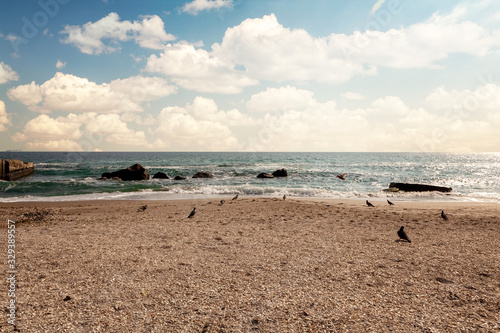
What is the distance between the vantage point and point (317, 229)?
1143 centimetres

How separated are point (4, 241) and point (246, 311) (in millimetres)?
9912

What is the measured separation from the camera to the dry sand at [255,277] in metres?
4.97

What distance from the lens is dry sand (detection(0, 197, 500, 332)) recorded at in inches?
196

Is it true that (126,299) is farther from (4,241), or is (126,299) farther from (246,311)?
(4,241)

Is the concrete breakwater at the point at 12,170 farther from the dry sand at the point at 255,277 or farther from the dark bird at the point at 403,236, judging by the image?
the dark bird at the point at 403,236

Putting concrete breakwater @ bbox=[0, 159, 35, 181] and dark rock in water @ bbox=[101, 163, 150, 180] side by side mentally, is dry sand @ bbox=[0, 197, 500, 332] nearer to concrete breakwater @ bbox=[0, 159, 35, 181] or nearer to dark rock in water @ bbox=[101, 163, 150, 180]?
dark rock in water @ bbox=[101, 163, 150, 180]

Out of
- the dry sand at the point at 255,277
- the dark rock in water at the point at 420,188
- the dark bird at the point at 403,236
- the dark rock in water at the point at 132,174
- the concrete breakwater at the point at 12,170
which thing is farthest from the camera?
the concrete breakwater at the point at 12,170

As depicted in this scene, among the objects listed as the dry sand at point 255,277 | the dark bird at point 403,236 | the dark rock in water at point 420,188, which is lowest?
the dry sand at point 255,277

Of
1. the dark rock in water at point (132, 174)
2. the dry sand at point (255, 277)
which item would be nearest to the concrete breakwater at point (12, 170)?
the dark rock in water at point (132, 174)

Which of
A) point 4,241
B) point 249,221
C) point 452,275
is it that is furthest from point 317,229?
point 4,241

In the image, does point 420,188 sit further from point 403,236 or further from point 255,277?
point 255,277

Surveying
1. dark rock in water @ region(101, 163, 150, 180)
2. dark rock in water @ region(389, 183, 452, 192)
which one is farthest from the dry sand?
dark rock in water @ region(101, 163, 150, 180)

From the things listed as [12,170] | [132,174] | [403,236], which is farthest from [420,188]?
[12,170]

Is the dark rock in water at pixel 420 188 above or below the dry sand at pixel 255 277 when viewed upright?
above
